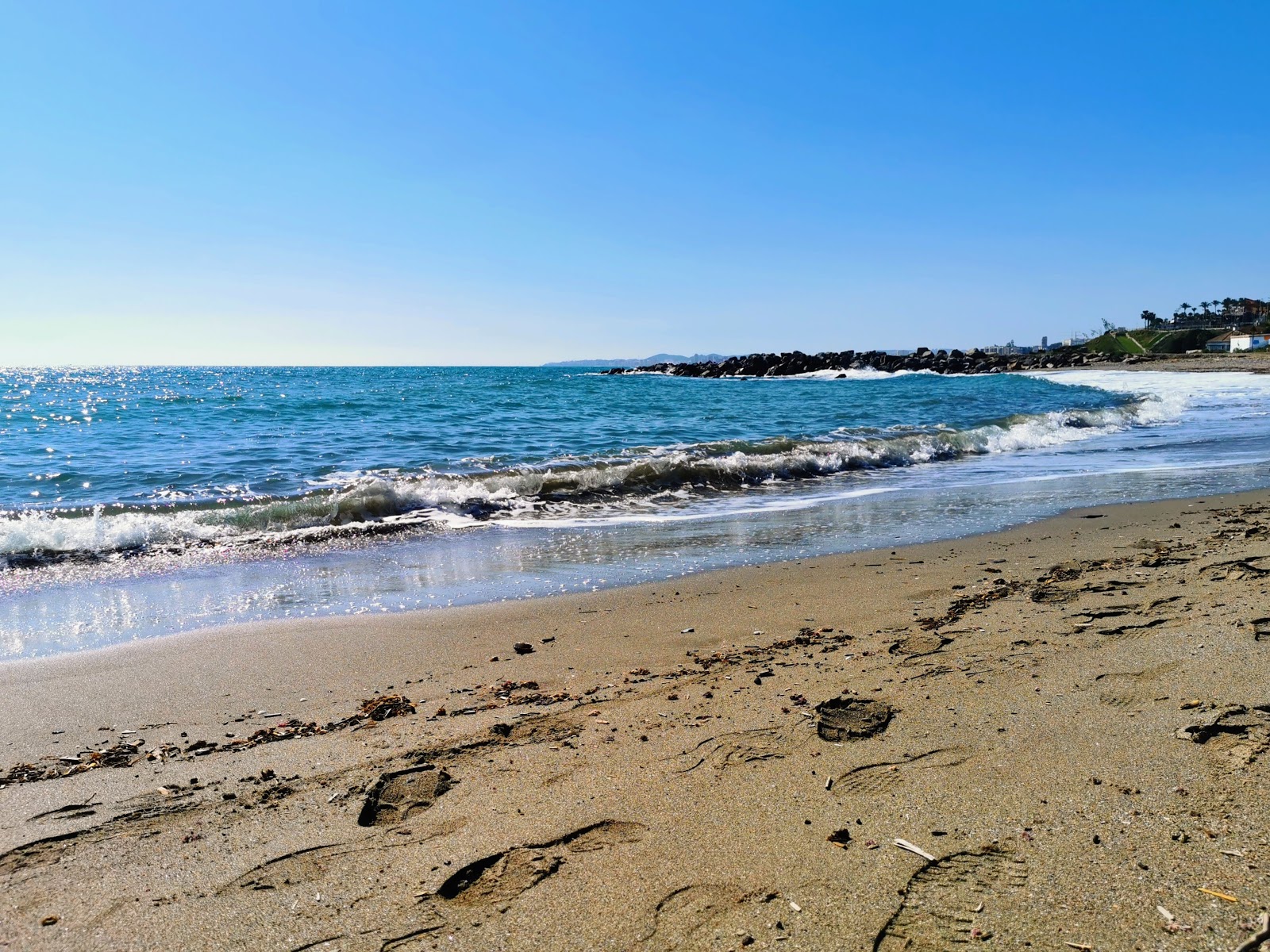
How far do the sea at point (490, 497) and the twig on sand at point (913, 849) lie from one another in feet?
12.8

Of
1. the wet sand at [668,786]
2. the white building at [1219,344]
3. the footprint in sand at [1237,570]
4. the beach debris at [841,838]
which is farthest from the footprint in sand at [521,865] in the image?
the white building at [1219,344]

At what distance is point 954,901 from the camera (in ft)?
6.33

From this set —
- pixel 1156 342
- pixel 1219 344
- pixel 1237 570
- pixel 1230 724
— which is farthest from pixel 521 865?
pixel 1156 342

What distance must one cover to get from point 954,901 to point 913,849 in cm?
22

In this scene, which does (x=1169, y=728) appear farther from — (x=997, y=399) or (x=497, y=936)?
(x=997, y=399)

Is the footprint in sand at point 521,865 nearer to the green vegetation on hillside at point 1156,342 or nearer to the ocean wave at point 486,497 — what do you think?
the ocean wave at point 486,497

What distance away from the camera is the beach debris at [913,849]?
6.90ft

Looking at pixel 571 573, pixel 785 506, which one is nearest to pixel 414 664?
pixel 571 573

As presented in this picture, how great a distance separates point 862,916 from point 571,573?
4.79 m

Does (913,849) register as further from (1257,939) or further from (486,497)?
(486,497)

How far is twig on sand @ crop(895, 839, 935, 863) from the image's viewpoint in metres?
2.11

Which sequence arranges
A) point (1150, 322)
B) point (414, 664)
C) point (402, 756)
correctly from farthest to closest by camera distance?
point (1150, 322), point (414, 664), point (402, 756)

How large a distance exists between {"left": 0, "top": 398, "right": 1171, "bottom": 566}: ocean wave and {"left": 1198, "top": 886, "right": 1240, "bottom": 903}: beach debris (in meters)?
8.24

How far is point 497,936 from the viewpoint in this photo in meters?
1.91
